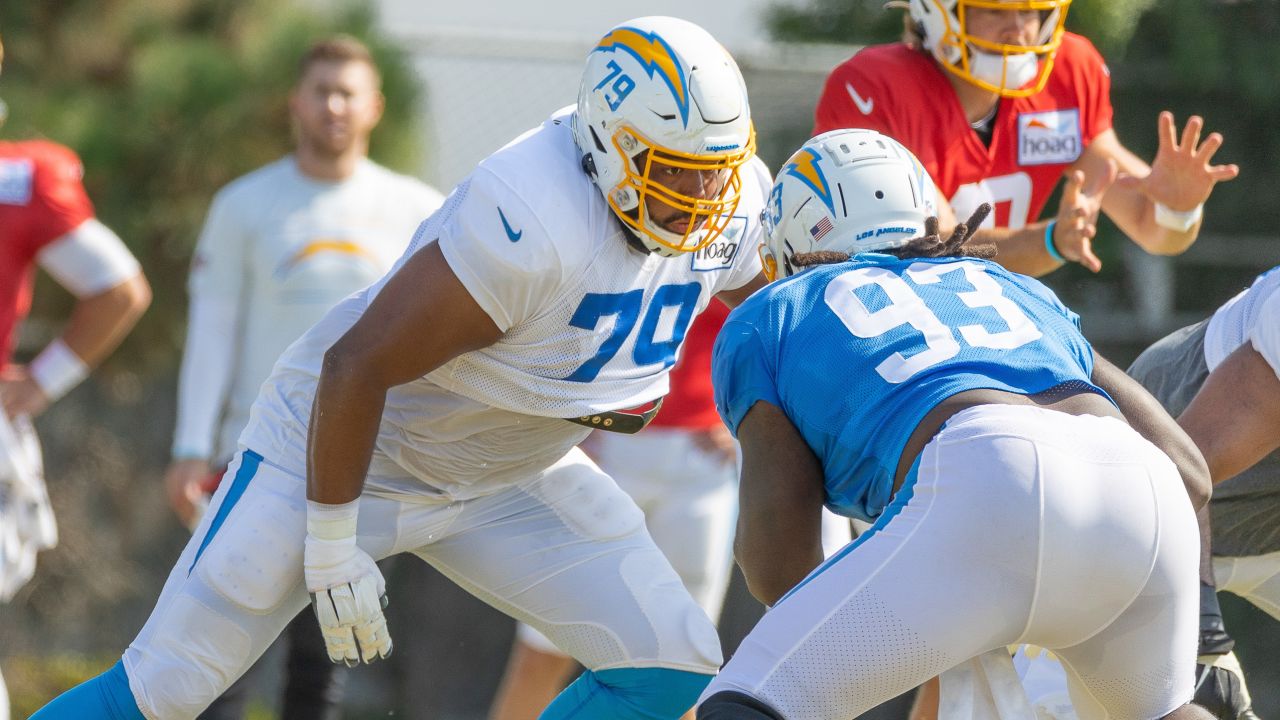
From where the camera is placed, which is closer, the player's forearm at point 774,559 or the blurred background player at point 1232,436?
the player's forearm at point 774,559

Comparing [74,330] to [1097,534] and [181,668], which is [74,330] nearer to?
[181,668]

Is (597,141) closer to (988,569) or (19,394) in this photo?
(988,569)

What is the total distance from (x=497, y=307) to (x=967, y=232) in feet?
2.98

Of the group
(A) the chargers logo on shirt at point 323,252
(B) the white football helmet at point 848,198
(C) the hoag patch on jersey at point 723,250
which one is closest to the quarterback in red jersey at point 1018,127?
(C) the hoag patch on jersey at point 723,250

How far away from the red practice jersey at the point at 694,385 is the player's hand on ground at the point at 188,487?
1425 millimetres

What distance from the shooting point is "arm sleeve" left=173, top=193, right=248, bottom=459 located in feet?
16.4

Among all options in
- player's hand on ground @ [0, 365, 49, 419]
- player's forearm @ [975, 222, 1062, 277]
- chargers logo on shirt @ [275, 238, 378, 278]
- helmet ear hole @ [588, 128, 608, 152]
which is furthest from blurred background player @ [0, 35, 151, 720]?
player's forearm @ [975, 222, 1062, 277]

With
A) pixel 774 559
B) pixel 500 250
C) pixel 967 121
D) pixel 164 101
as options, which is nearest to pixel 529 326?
pixel 500 250

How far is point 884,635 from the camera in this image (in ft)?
8.21

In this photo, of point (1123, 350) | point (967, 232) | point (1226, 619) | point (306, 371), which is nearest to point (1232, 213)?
point (1123, 350)

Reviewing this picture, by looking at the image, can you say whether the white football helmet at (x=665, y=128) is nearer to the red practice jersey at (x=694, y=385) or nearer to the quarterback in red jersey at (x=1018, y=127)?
the quarterback in red jersey at (x=1018, y=127)

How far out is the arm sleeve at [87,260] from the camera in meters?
5.04

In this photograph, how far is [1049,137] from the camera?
4.34 m

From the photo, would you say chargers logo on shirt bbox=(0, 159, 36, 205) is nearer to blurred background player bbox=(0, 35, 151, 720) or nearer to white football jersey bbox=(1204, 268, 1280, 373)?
blurred background player bbox=(0, 35, 151, 720)
